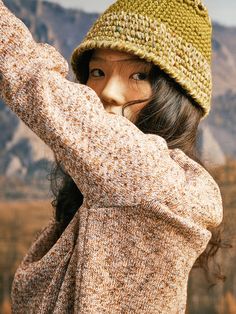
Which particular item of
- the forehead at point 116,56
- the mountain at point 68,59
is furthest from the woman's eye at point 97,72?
the mountain at point 68,59

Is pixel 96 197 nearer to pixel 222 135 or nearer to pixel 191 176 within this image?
pixel 191 176

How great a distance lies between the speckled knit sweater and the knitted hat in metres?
0.16

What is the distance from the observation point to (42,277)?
0.94 m

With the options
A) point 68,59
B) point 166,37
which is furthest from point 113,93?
point 68,59

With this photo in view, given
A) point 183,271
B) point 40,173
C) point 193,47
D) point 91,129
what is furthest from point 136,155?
point 40,173

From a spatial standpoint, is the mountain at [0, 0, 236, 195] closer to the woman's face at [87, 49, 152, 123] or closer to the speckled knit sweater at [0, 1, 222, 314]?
the woman's face at [87, 49, 152, 123]

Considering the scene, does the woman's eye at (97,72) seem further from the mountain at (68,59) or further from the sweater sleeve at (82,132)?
the mountain at (68,59)

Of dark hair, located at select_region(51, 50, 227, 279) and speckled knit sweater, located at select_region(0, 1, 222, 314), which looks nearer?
speckled knit sweater, located at select_region(0, 1, 222, 314)

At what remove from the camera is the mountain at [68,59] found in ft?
10.9

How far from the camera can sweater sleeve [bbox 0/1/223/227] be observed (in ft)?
2.69

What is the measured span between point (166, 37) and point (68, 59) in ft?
8.60

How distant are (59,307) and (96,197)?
185 millimetres

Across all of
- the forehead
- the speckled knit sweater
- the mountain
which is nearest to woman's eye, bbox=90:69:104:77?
the forehead

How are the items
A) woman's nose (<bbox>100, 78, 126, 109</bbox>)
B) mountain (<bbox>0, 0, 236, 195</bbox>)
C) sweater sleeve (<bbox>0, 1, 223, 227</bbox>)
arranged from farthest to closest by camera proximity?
1. mountain (<bbox>0, 0, 236, 195</bbox>)
2. woman's nose (<bbox>100, 78, 126, 109</bbox>)
3. sweater sleeve (<bbox>0, 1, 223, 227</bbox>)
